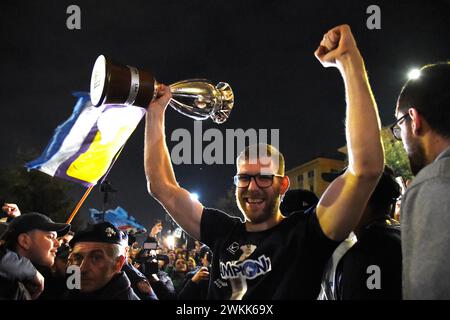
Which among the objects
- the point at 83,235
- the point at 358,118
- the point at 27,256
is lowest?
the point at 27,256

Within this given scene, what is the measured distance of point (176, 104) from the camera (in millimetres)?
2738

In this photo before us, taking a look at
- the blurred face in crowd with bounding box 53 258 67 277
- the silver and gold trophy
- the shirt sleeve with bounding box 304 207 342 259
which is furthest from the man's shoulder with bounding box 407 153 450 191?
the blurred face in crowd with bounding box 53 258 67 277

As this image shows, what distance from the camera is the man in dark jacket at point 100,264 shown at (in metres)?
2.80

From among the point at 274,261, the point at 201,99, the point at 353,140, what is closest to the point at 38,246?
the point at 201,99

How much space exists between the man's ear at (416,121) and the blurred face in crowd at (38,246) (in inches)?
118

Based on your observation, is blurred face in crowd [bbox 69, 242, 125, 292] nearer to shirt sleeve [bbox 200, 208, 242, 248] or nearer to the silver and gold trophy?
shirt sleeve [bbox 200, 208, 242, 248]

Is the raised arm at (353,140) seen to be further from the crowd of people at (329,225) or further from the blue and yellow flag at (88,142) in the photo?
the blue and yellow flag at (88,142)

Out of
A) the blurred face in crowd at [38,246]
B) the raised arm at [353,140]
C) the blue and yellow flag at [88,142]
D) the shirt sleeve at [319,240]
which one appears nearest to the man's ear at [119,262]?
the blurred face in crowd at [38,246]

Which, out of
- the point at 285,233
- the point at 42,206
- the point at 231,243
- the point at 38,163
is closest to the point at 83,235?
the point at 231,243

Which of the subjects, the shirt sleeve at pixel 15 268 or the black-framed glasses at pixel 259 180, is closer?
the black-framed glasses at pixel 259 180

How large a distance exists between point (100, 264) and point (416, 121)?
228 centimetres

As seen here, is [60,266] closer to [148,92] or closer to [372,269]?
[148,92]
